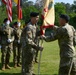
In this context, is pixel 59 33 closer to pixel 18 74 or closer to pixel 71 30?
pixel 71 30

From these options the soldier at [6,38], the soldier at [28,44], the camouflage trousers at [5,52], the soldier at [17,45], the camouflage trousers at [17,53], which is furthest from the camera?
the camouflage trousers at [17,53]

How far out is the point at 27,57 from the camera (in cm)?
887

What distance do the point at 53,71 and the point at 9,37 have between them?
2203mm

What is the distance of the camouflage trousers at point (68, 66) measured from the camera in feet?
26.8

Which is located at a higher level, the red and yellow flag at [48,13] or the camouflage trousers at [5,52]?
the red and yellow flag at [48,13]

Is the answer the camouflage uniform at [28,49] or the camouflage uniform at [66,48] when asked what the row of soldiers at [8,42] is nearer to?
the camouflage uniform at [28,49]

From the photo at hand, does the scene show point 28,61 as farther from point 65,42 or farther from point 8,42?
point 8,42

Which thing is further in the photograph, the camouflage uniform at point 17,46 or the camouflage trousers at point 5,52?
the camouflage uniform at point 17,46

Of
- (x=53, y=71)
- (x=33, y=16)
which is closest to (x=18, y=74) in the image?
(x=53, y=71)

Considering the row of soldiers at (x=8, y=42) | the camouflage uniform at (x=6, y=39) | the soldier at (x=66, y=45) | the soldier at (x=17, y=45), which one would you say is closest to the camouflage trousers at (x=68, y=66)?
the soldier at (x=66, y=45)

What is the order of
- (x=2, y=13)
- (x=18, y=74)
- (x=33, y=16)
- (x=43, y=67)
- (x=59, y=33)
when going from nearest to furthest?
(x=59, y=33)
(x=33, y=16)
(x=18, y=74)
(x=43, y=67)
(x=2, y=13)

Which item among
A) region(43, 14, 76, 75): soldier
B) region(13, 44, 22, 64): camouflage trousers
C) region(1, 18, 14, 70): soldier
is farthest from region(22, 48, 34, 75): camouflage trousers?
region(13, 44, 22, 64): camouflage trousers

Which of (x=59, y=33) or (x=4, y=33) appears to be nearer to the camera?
(x=59, y=33)

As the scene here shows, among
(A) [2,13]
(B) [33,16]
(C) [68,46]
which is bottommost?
(A) [2,13]
